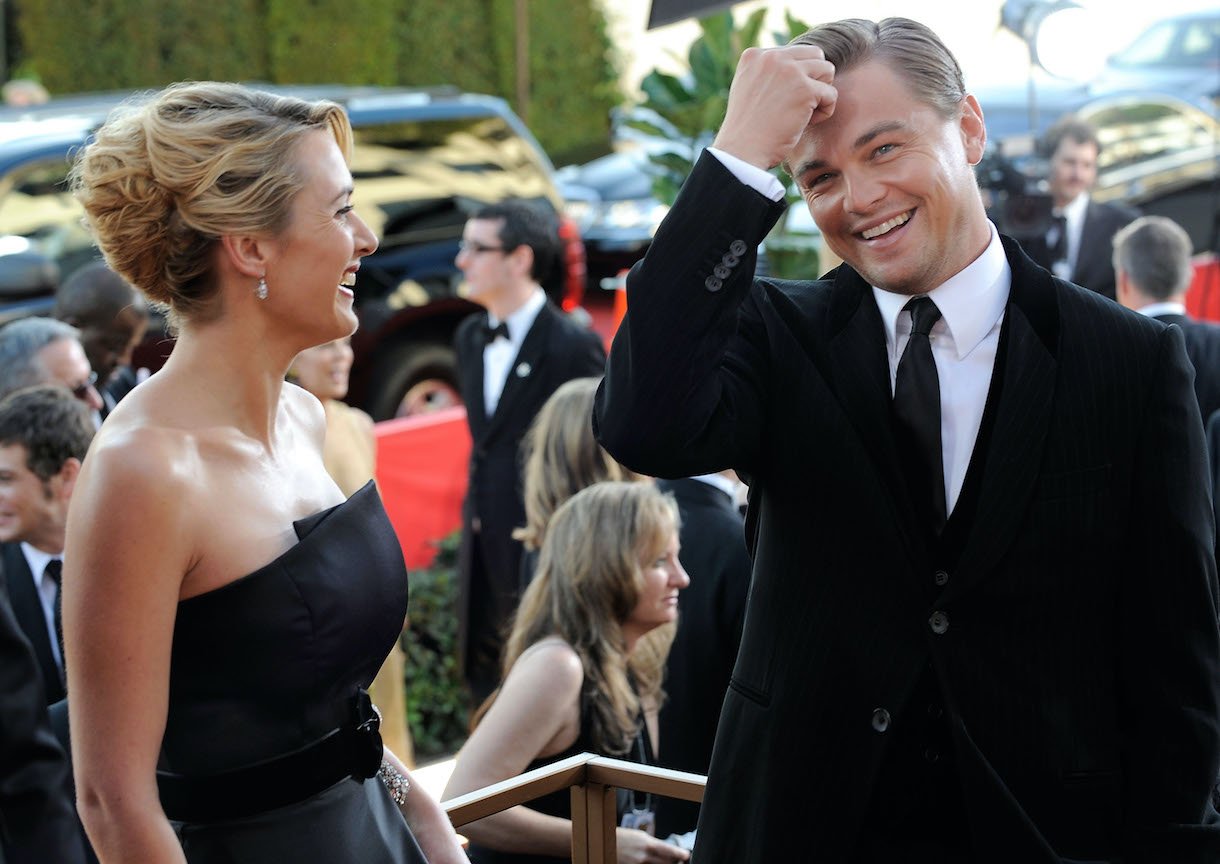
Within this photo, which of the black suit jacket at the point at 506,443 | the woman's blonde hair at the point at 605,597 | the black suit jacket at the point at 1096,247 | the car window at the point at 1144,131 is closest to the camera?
the woman's blonde hair at the point at 605,597

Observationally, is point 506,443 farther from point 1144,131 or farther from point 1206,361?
point 1144,131

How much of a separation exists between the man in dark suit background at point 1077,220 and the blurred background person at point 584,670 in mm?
4791

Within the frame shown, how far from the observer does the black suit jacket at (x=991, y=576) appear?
1926mm

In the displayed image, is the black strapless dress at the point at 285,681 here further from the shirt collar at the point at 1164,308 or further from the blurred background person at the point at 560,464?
the shirt collar at the point at 1164,308

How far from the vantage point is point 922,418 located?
2.04 m

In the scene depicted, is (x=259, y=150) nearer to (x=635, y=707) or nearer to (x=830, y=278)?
(x=830, y=278)

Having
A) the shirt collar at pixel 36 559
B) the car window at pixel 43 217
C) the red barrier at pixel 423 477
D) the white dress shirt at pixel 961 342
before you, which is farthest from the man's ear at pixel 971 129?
the car window at pixel 43 217

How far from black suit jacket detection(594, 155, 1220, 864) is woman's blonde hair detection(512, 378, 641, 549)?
2682 mm

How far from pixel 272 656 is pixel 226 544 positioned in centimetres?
17

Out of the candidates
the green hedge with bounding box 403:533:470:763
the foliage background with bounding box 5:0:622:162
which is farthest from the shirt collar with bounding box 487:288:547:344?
the foliage background with bounding box 5:0:622:162

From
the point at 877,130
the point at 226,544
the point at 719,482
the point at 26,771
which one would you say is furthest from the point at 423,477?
the point at 877,130

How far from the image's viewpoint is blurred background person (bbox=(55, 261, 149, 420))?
5418 mm

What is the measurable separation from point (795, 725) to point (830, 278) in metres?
0.64

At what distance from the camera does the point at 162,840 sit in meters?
2.03
